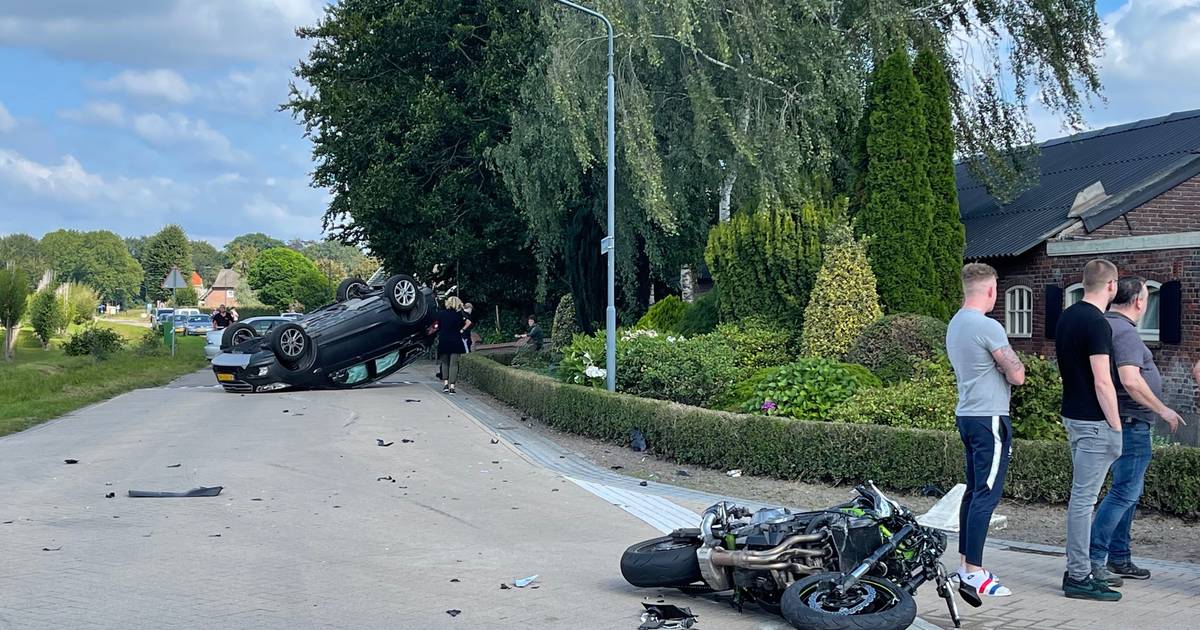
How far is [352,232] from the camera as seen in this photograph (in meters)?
39.5

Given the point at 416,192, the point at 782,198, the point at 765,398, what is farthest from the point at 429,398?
the point at 416,192

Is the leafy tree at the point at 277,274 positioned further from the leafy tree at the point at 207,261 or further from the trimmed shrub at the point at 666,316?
the trimmed shrub at the point at 666,316

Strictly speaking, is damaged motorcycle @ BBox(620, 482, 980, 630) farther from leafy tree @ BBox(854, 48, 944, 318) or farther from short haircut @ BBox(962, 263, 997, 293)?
leafy tree @ BBox(854, 48, 944, 318)

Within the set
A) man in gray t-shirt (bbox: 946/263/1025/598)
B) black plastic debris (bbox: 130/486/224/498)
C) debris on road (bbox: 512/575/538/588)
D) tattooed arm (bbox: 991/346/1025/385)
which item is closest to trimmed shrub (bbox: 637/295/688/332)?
black plastic debris (bbox: 130/486/224/498)

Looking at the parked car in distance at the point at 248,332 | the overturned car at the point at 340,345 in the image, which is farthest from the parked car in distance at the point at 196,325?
the overturned car at the point at 340,345

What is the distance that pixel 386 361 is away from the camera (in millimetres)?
23750

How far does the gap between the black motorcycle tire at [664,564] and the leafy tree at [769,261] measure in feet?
39.1

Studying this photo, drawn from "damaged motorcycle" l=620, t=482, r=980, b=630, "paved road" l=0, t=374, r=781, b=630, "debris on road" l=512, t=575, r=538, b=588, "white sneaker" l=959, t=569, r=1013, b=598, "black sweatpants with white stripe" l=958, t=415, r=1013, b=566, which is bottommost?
"paved road" l=0, t=374, r=781, b=630

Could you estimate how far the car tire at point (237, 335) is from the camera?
2439cm

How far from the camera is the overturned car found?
2233cm

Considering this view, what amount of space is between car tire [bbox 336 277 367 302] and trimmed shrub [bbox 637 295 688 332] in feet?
21.8

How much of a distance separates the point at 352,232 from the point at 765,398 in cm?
2924

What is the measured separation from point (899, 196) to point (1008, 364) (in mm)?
12436

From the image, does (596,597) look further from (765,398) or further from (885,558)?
(765,398)
